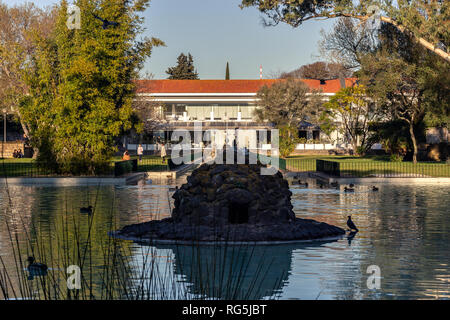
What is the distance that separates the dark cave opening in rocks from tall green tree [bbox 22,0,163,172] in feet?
66.4

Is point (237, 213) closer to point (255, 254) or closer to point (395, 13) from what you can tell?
point (255, 254)

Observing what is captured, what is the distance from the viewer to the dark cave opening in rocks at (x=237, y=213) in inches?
584

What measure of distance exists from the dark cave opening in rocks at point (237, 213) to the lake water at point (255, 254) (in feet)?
4.83

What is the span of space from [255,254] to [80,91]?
23.1m

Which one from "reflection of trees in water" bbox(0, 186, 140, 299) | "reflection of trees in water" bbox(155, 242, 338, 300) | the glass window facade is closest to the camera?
"reflection of trees in water" bbox(0, 186, 140, 299)

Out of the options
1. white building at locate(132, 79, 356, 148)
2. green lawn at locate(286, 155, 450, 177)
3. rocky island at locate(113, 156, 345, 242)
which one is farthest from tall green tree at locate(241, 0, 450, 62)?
white building at locate(132, 79, 356, 148)

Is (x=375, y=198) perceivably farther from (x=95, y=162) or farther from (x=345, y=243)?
(x=95, y=162)

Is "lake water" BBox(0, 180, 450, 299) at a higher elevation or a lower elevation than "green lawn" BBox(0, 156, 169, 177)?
lower

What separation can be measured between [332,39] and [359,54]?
5758 mm

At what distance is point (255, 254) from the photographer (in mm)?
12711

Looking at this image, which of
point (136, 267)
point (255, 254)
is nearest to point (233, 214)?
point (255, 254)

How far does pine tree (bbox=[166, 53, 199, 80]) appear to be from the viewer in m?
128

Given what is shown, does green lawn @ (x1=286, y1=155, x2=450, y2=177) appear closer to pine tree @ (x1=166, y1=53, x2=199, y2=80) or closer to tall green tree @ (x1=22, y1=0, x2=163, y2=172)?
tall green tree @ (x1=22, y1=0, x2=163, y2=172)

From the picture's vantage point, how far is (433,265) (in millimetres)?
11383
